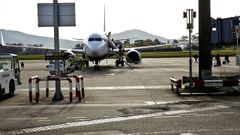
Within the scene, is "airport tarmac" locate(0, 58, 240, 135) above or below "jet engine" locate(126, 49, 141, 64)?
below

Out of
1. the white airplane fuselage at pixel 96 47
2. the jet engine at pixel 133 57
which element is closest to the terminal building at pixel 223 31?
the white airplane fuselage at pixel 96 47

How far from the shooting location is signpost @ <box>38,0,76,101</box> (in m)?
19.7

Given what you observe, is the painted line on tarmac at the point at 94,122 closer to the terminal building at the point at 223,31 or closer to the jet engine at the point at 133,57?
the terminal building at the point at 223,31

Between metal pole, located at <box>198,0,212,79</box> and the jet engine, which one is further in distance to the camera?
the jet engine

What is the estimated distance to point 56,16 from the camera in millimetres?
19734

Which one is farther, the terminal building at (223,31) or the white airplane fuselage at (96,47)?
the white airplane fuselage at (96,47)

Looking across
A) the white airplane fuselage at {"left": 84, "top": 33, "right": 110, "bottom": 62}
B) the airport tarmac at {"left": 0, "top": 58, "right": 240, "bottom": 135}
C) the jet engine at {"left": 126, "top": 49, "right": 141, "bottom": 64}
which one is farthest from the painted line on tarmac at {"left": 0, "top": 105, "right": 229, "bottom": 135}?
the jet engine at {"left": 126, "top": 49, "right": 141, "bottom": 64}

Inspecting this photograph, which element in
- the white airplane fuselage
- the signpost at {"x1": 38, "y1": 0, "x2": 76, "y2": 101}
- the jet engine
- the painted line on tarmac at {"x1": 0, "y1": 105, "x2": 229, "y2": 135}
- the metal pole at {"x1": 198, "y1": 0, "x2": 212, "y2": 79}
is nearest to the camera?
the painted line on tarmac at {"x1": 0, "y1": 105, "x2": 229, "y2": 135}

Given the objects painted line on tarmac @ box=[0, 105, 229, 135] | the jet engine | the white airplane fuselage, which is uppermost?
the white airplane fuselage

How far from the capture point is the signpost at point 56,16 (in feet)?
64.7

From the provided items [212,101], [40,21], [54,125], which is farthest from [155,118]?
[40,21]

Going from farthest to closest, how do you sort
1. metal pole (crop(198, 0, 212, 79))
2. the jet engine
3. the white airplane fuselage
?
1. the jet engine
2. the white airplane fuselage
3. metal pole (crop(198, 0, 212, 79))

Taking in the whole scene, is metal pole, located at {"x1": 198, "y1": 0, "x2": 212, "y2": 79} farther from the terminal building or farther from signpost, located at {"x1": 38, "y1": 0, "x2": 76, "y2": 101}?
the terminal building

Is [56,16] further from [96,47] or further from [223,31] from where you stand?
[96,47]
